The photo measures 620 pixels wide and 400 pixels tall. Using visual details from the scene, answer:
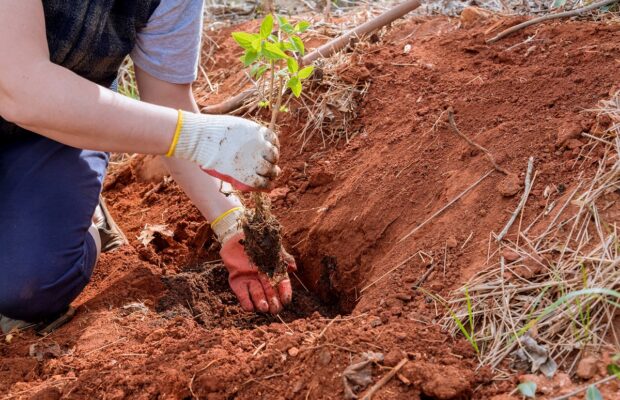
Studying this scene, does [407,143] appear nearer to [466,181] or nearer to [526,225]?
[466,181]

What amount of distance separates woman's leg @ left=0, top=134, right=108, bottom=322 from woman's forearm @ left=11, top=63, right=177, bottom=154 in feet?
1.74

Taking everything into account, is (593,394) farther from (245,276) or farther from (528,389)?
(245,276)

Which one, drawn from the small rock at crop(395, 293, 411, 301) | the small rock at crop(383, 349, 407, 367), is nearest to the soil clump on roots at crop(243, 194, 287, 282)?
the small rock at crop(395, 293, 411, 301)

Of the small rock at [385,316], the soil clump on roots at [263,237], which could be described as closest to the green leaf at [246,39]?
the soil clump on roots at [263,237]

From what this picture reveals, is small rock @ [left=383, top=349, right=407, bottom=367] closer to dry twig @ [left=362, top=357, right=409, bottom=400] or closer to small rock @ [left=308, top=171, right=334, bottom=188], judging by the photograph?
dry twig @ [left=362, top=357, right=409, bottom=400]

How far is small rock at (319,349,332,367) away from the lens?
Answer: 175cm

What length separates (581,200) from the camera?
1.93m

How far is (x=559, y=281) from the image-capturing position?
5.87 ft

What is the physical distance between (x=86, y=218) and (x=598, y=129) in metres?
1.71

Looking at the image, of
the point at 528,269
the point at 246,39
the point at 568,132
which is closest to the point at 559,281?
the point at 528,269

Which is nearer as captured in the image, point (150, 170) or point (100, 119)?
point (100, 119)

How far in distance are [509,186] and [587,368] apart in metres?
0.68

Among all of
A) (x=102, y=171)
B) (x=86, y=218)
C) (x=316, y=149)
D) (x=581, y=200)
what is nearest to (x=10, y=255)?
(x=86, y=218)

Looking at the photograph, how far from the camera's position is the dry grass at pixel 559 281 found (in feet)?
5.51
